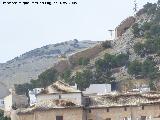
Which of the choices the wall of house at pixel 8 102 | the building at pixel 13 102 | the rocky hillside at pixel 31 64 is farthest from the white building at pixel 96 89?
the rocky hillside at pixel 31 64

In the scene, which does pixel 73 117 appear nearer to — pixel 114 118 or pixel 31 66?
pixel 114 118

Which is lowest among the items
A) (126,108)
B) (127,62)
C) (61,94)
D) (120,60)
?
(126,108)

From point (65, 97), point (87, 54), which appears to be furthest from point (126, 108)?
point (87, 54)

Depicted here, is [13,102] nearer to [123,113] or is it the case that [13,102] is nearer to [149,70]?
[149,70]

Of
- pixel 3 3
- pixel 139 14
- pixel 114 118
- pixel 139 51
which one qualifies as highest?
pixel 139 14

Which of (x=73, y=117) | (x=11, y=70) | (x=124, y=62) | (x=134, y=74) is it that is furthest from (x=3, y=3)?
(x=11, y=70)

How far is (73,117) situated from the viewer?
6284cm

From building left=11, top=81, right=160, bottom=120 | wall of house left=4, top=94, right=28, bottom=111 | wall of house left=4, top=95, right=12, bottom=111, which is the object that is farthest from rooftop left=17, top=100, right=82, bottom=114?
wall of house left=4, top=95, right=12, bottom=111

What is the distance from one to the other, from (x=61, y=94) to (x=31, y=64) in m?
112

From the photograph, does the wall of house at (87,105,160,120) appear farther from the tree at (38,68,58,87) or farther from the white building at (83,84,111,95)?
the tree at (38,68,58,87)

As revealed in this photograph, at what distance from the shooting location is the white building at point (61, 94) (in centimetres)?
Answer: 6331

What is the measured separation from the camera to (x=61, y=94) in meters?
63.7

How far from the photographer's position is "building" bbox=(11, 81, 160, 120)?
206 ft

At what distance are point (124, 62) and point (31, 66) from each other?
68.8 m
